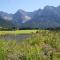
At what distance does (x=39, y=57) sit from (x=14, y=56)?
0.90m

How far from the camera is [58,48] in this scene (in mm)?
14297

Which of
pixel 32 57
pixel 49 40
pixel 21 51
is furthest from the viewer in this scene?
pixel 49 40

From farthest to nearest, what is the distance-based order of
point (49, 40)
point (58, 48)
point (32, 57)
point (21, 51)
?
point (49, 40) < point (58, 48) < point (21, 51) < point (32, 57)

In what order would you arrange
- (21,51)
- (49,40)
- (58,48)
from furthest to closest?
(49,40) → (58,48) → (21,51)

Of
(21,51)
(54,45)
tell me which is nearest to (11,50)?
(21,51)

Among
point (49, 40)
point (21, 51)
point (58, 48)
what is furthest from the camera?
point (49, 40)

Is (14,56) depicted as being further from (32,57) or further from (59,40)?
(59,40)

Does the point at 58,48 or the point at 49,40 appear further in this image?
the point at 49,40

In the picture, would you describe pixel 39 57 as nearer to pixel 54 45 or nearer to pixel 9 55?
pixel 9 55

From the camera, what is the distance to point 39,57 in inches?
368

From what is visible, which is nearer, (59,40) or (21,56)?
(21,56)

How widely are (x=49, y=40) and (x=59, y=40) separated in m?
0.61

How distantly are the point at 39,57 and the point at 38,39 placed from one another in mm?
6211

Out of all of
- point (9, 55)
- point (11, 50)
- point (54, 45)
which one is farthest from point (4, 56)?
A: point (54, 45)
